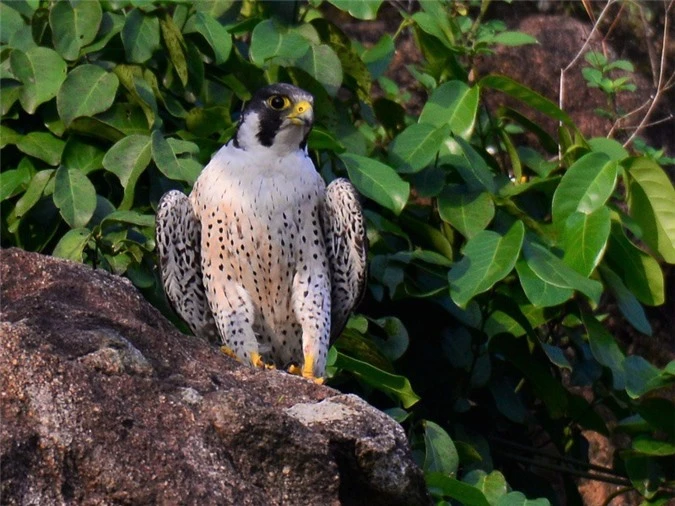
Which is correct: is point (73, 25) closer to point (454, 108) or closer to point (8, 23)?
point (8, 23)

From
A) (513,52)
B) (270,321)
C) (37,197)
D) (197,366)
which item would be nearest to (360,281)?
(270,321)

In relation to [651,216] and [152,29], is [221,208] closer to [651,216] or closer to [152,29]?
[152,29]

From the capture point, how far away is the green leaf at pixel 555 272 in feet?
14.3

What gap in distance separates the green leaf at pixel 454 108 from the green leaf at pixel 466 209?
236mm

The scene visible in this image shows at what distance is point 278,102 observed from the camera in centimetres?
428

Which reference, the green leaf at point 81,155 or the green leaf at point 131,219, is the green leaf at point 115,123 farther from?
the green leaf at point 131,219

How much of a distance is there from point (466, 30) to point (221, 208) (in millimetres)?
2015

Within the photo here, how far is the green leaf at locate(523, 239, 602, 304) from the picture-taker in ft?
14.3

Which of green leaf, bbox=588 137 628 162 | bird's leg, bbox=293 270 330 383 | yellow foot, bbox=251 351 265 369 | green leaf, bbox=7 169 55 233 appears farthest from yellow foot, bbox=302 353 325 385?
green leaf, bbox=588 137 628 162

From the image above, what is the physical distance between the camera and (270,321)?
426cm

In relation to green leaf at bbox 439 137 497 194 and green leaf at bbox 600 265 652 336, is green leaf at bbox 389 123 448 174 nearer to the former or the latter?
green leaf at bbox 439 137 497 194

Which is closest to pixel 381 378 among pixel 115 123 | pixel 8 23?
pixel 115 123

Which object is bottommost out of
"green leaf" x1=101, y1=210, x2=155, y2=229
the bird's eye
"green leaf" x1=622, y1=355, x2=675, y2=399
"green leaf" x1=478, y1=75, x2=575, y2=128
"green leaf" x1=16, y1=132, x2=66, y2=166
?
"green leaf" x1=16, y1=132, x2=66, y2=166

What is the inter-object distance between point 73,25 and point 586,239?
2.11m
